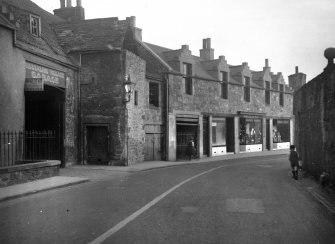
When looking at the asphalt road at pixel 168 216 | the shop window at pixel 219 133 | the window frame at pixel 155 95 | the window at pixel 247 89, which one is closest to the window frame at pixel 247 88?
the window at pixel 247 89

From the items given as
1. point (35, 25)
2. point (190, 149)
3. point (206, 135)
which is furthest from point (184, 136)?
point (35, 25)

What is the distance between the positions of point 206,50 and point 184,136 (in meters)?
→ 12.9

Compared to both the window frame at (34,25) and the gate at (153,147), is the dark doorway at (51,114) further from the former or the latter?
the gate at (153,147)

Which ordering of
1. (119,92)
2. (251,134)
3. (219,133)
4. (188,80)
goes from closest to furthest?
(119,92) → (188,80) → (219,133) → (251,134)

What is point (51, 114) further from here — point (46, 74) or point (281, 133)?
point (281, 133)

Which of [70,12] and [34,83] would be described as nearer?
[34,83]

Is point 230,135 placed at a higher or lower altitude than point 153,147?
higher

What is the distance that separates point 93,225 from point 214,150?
23.3 meters

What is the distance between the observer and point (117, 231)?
614 centimetres

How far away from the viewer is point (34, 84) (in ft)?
50.3

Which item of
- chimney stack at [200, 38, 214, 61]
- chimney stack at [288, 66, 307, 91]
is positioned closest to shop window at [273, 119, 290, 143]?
chimney stack at [288, 66, 307, 91]

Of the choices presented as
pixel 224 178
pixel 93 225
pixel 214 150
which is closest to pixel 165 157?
pixel 214 150

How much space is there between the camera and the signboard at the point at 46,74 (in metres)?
16.0

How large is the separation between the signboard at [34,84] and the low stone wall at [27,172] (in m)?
3.56
